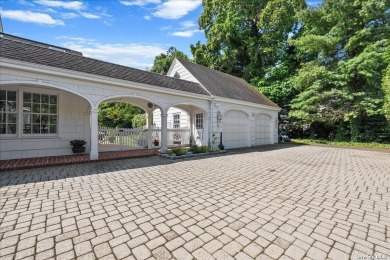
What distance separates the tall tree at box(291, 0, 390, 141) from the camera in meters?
14.6

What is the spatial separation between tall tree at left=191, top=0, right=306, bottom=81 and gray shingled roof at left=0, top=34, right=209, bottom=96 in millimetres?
15890

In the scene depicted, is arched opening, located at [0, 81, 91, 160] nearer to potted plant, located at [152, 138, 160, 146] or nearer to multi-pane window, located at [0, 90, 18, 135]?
multi-pane window, located at [0, 90, 18, 135]

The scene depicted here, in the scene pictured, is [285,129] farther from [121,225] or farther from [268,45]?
[121,225]

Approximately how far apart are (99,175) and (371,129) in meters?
20.0

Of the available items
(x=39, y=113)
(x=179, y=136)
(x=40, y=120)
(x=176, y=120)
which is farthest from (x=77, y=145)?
(x=176, y=120)

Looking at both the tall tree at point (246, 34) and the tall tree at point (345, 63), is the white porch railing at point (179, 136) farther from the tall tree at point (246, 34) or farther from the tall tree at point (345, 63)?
the tall tree at point (246, 34)

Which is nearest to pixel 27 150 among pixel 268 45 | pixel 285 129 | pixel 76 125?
pixel 76 125

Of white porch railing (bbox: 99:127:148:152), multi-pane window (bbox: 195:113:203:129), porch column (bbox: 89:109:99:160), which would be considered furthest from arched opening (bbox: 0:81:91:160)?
multi-pane window (bbox: 195:113:203:129)

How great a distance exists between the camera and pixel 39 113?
8156 mm

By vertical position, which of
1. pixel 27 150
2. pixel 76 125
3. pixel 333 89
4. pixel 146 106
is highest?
pixel 333 89

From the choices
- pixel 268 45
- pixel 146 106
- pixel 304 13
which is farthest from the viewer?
pixel 268 45

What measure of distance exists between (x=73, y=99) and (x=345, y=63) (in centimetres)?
1823

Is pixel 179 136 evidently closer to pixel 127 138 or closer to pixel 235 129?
pixel 127 138

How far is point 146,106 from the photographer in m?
12.6
